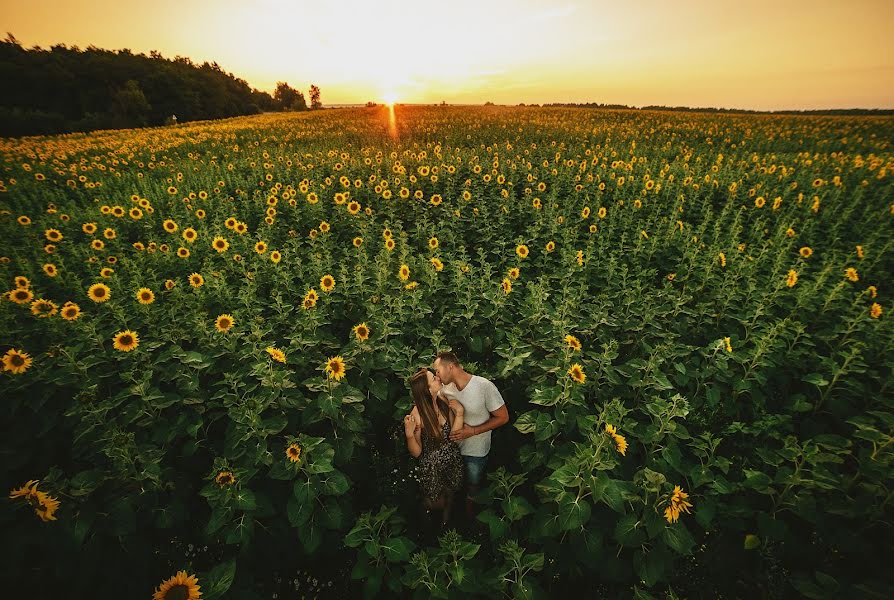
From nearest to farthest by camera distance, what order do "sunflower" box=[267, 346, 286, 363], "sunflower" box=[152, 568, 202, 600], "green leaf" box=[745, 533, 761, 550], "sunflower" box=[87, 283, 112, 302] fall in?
1. "sunflower" box=[152, 568, 202, 600]
2. "green leaf" box=[745, 533, 761, 550]
3. "sunflower" box=[267, 346, 286, 363]
4. "sunflower" box=[87, 283, 112, 302]

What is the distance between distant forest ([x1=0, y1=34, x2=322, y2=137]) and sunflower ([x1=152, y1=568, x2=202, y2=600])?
54374 millimetres

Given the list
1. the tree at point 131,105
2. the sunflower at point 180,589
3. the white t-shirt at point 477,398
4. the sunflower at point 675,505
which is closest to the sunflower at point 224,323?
the sunflower at point 180,589

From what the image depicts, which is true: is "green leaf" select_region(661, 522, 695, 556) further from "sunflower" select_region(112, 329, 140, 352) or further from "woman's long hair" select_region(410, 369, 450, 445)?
"sunflower" select_region(112, 329, 140, 352)

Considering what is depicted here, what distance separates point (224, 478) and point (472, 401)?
207 centimetres

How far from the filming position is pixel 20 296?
4215 millimetres

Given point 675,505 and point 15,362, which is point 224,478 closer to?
point 15,362

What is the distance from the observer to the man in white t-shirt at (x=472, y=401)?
321cm

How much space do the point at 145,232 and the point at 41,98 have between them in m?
70.3

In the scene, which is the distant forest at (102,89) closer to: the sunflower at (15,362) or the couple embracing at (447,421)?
the sunflower at (15,362)

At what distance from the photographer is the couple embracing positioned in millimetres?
3188

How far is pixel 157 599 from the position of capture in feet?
6.25

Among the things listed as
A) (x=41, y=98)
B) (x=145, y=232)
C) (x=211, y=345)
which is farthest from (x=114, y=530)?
(x=41, y=98)

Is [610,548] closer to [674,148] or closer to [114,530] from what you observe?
[114,530]

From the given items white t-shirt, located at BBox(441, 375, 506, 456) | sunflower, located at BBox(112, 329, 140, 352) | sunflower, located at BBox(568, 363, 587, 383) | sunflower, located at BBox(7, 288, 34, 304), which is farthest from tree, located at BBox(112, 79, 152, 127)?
sunflower, located at BBox(568, 363, 587, 383)
